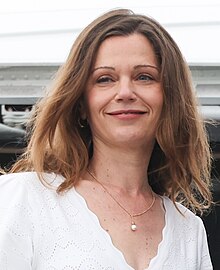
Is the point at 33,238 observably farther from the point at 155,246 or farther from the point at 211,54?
the point at 211,54

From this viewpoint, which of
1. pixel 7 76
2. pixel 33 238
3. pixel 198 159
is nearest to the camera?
pixel 33 238

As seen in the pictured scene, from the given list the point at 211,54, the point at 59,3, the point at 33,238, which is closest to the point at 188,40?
the point at 211,54

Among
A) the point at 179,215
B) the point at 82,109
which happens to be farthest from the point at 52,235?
the point at 179,215

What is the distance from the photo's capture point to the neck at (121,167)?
75.2 inches

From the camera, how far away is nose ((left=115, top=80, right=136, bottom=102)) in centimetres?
178

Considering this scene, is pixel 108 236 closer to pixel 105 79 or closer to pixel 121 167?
pixel 121 167

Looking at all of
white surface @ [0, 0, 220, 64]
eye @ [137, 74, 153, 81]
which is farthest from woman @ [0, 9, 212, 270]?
white surface @ [0, 0, 220, 64]

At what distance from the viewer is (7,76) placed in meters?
2.77

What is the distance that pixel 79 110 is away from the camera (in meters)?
1.93

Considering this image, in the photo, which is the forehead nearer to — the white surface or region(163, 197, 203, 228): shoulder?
region(163, 197, 203, 228): shoulder

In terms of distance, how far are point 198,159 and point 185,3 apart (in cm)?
87

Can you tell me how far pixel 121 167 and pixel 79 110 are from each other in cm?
20

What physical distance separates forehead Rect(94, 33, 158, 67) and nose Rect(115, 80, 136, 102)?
6cm

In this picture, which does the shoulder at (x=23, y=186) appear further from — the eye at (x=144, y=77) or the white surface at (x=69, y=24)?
the white surface at (x=69, y=24)
